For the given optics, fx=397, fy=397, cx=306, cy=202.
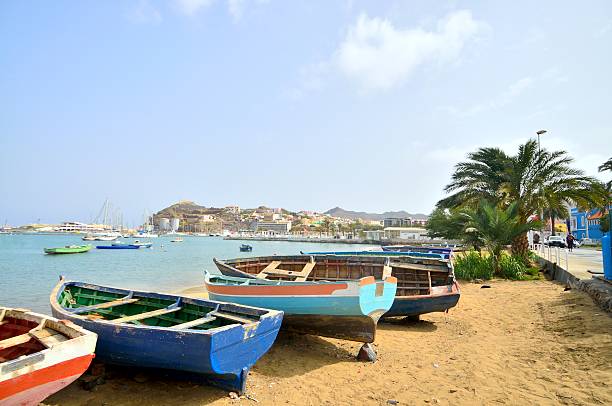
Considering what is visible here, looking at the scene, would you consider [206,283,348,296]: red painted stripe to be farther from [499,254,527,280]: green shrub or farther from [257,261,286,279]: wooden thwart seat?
[499,254,527,280]: green shrub

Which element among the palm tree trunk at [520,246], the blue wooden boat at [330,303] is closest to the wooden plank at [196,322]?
the blue wooden boat at [330,303]

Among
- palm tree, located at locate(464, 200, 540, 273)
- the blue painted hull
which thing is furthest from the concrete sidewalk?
the blue painted hull

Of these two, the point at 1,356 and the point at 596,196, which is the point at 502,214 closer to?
the point at 596,196

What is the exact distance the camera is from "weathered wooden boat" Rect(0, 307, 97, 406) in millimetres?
3912

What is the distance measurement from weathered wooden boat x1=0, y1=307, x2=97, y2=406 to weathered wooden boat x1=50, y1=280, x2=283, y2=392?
23.1 inches

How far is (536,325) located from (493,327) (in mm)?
924

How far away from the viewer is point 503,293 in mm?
13727

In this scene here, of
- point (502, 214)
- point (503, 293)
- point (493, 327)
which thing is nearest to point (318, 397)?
point (493, 327)

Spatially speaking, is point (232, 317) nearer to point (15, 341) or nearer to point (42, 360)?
point (42, 360)

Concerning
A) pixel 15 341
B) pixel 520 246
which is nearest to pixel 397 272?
pixel 15 341

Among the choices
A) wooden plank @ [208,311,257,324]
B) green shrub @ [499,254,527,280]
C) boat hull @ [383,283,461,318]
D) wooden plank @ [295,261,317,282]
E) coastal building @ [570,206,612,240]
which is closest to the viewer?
wooden plank @ [208,311,257,324]

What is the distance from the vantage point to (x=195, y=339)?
190 inches

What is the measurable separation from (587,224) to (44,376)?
52.0 meters

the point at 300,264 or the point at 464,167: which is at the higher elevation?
the point at 464,167
